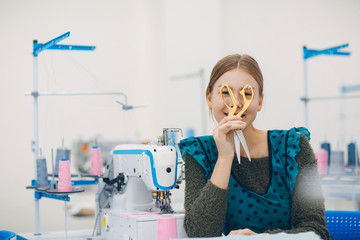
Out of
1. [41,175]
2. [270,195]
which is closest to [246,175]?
[270,195]

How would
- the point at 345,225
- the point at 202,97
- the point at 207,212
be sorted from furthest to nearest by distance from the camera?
the point at 202,97 < the point at 345,225 < the point at 207,212

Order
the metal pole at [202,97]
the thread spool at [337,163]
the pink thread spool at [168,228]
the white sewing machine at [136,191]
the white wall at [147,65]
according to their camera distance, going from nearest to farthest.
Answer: the pink thread spool at [168,228]
the white sewing machine at [136,191]
the thread spool at [337,163]
the white wall at [147,65]
the metal pole at [202,97]

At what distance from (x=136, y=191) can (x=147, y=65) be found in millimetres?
3350

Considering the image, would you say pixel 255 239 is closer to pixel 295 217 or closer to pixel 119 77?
pixel 295 217

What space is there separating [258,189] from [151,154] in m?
0.47

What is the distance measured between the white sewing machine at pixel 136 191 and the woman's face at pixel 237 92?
1.11ft

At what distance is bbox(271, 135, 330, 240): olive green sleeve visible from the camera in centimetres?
106

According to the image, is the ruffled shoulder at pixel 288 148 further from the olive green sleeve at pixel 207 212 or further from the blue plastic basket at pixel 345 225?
the blue plastic basket at pixel 345 225

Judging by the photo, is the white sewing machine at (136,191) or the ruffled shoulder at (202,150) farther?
the white sewing machine at (136,191)

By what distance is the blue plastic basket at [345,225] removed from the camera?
1437 mm

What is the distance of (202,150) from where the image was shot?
117 cm

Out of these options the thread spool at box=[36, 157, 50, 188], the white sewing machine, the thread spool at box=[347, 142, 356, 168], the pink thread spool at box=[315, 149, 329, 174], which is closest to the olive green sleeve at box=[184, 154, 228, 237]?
the white sewing machine

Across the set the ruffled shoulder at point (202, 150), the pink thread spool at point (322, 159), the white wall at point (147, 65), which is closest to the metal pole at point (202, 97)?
the white wall at point (147, 65)

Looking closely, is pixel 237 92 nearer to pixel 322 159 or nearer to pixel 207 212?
pixel 207 212
